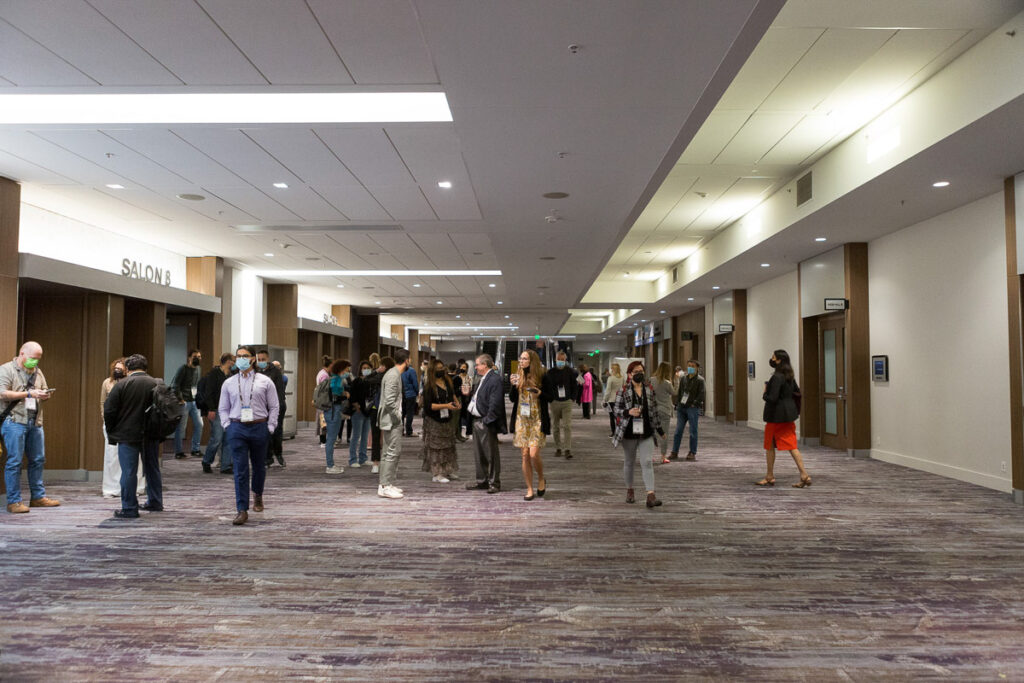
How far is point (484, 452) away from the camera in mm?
8719

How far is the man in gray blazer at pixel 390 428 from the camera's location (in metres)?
7.96

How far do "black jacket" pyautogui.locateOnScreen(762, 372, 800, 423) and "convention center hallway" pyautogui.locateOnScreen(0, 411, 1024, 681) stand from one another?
1012 mm

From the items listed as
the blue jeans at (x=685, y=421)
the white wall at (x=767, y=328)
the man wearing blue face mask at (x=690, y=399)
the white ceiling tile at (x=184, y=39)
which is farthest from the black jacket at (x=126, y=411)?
the white wall at (x=767, y=328)

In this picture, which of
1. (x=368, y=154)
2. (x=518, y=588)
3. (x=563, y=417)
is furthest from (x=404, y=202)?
(x=518, y=588)

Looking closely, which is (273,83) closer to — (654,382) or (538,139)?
(538,139)

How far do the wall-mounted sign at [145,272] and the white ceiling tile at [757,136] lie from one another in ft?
30.4

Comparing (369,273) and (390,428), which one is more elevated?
(369,273)

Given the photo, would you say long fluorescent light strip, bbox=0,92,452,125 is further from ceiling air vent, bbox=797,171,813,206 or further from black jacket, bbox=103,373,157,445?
ceiling air vent, bbox=797,171,813,206

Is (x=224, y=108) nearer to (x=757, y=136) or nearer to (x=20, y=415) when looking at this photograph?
(x=20, y=415)

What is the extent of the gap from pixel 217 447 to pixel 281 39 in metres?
7.02

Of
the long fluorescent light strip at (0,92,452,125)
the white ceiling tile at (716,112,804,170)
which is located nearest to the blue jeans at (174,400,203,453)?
the long fluorescent light strip at (0,92,452,125)

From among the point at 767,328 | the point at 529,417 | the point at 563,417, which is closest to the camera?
the point at 529,417

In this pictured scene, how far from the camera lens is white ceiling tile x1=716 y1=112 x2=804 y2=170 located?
8672 mm

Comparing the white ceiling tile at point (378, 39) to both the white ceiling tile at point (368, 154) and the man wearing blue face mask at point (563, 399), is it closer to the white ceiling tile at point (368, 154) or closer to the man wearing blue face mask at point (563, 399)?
the white ceiling tile at point (368, 154)
